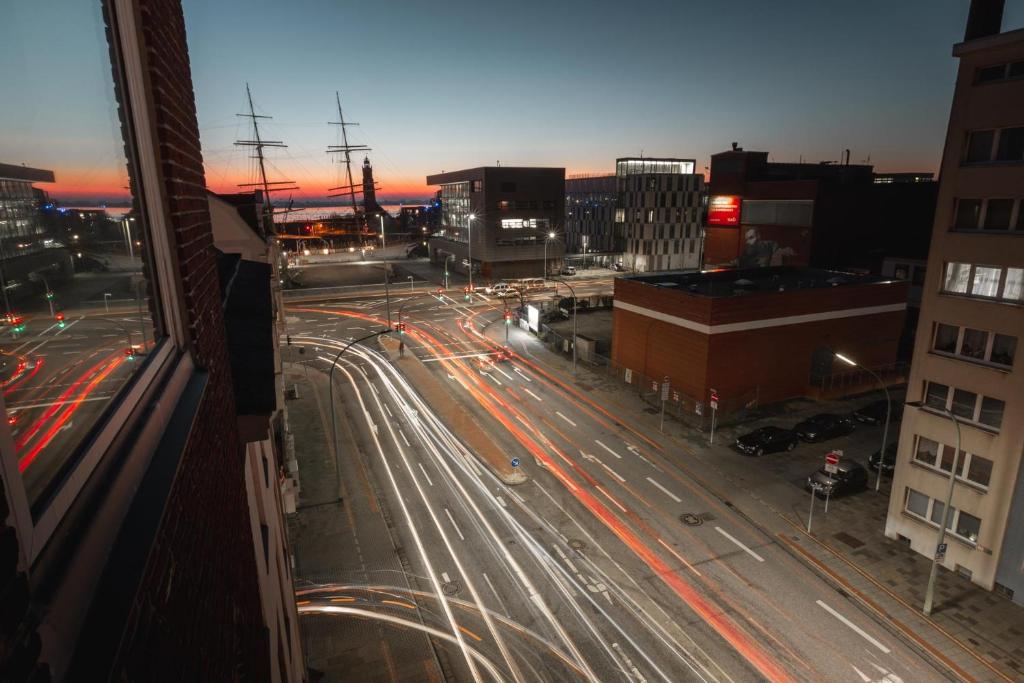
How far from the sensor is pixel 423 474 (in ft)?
88.2

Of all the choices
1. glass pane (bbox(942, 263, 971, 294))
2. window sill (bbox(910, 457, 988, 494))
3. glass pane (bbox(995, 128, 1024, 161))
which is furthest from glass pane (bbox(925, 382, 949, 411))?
glass pane (bbox(995, 128, 1024, 161))

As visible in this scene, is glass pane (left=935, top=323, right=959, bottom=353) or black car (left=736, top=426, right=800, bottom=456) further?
black car (left=736, top=426, right=800, bottom=456)

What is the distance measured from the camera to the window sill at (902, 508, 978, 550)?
1966 cm

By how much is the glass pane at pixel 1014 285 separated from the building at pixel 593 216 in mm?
77815

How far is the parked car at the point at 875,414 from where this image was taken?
107ft

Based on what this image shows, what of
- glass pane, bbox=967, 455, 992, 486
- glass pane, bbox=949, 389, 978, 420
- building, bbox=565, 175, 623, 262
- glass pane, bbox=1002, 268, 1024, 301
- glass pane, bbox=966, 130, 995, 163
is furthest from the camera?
building, bbox=565, 175, 623, 262

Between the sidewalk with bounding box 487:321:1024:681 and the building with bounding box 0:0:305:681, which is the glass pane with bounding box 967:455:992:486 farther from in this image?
the building with bounding box 0:0:305:681

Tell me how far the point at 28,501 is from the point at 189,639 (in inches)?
62.3

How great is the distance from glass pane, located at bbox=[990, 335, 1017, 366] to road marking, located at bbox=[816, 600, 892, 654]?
10.1 metres

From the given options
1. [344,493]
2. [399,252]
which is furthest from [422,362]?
[399,252]

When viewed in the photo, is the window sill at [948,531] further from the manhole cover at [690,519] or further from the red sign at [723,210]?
the red sign at [723,210]

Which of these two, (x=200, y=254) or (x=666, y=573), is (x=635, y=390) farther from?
(x=200, y=254)

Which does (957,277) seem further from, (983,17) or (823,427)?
(823,427)

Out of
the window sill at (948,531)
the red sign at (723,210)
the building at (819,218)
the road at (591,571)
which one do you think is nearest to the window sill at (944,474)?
the window sill at (948,531)
